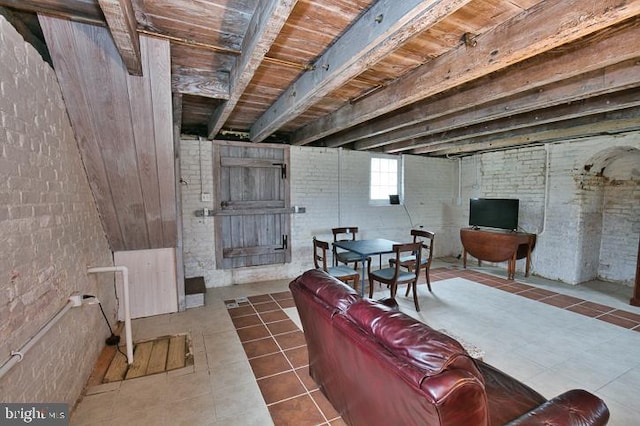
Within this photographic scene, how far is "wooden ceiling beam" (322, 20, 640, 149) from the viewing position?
5.36 ft

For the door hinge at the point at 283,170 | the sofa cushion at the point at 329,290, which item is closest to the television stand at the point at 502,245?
the door hinge at the point at 283,170

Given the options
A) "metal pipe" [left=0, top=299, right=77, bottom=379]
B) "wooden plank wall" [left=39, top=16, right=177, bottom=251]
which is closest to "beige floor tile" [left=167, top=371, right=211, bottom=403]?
"metal pipe" [left=0, top=299, right=77, bottom=379]

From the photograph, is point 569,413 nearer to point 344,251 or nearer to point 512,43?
point 512,43

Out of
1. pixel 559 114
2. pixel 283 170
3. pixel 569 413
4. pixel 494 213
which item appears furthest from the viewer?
pixel 494 213

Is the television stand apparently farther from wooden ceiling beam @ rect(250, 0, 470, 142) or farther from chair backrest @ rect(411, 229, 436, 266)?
wooden ceiling beam @ rect(250, 0, 470, 142)

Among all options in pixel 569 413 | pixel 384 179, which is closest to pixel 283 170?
pixel 384 179

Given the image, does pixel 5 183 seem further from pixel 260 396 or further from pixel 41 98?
pixel 260 396

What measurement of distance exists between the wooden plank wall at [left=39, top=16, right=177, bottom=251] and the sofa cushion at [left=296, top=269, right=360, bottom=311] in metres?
1.53

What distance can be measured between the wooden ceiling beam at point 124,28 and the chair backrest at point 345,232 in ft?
11.1

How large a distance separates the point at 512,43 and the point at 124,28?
195 cm

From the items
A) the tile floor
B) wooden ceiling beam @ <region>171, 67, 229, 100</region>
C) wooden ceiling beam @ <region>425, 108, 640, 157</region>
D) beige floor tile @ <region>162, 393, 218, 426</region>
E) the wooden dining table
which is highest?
wooden ceiling beam @ <region>171, 67, 229, 100</region>

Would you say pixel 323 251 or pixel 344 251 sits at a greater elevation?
pixel 323 251

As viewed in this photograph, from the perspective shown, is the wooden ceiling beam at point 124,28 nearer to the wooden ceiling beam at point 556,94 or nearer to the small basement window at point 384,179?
the wooden ceiling beam at point 556,94

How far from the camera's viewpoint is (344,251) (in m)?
4.73
